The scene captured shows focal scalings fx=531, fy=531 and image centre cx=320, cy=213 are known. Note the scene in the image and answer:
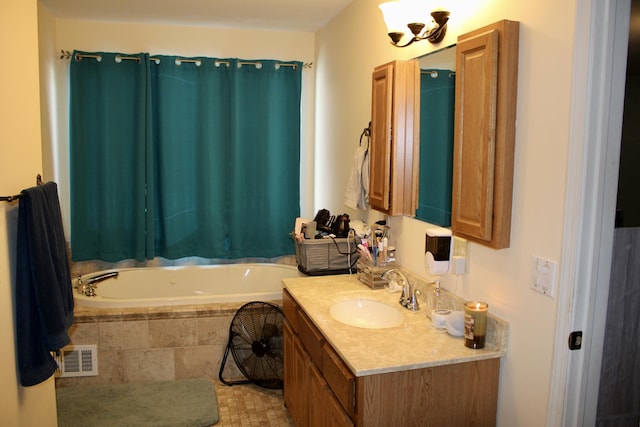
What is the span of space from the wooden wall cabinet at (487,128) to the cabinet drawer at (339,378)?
69cm

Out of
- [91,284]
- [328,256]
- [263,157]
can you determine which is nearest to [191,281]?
[91,284]

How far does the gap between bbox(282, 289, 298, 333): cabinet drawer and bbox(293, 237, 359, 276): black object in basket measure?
376 mm

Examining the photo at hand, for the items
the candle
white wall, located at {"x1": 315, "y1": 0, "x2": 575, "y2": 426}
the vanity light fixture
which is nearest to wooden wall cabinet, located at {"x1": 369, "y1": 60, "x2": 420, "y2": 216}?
the vanity light fixture

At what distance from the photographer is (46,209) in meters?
2.13

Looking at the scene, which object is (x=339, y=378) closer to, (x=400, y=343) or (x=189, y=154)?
(x=400, y=343)

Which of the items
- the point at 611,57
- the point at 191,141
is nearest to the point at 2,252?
the point at 611,57

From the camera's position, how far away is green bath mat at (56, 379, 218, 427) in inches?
117

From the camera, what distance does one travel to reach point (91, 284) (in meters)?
3.92

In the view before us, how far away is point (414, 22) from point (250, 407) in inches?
92.0

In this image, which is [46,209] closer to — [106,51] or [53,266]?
[53,266]

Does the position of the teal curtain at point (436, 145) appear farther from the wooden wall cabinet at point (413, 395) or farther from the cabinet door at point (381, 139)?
the wooden wall cabinet at point (413, 395)

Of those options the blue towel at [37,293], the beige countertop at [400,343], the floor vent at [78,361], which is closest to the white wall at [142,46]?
the floor vent at [78,361]

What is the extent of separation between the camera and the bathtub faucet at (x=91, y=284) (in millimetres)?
3771

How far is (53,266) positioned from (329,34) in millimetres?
2845
